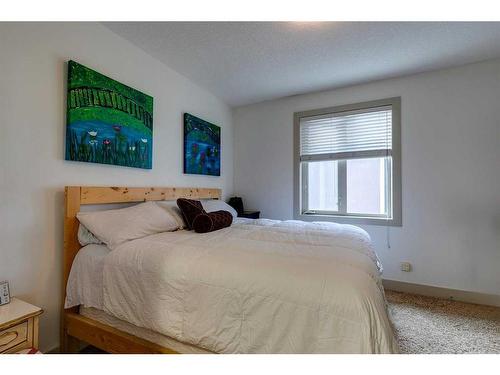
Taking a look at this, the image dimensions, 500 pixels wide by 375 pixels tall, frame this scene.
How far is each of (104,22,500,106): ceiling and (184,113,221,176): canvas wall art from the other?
546 millimetres

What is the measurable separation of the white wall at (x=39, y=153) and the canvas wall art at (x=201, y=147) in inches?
35.1

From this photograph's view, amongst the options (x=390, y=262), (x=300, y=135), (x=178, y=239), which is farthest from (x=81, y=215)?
(x=390, y=262)

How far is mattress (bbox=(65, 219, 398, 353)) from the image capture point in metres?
0.93

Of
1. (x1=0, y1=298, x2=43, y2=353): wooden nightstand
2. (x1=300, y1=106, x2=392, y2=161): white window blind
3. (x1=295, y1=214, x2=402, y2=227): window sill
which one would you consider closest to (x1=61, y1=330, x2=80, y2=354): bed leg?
(x1=0, y1=298, x2=43, y2=353): wooden nightstand

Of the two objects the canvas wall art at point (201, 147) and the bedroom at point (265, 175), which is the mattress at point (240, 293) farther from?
the canvas wall art at point (201, 147)

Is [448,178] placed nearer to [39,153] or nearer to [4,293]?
[39,153]

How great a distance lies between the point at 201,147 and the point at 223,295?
7.29 ft

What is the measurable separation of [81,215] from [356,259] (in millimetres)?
1763

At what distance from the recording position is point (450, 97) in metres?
2.54

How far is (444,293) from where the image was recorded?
2.52 metres

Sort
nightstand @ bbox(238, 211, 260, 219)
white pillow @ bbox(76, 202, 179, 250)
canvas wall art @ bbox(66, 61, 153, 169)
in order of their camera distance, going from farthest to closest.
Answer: nightstand @ bbox(238, 211, 260, 219)
canvas wall art @ bbox(66, 61, 153, 169)
white pillow @ bbox(76, 202, 179, 250)

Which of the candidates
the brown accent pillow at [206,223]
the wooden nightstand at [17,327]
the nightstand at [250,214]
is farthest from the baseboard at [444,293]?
the wooden nightstand at [17,327]

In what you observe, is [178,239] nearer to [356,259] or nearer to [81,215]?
[81,215]

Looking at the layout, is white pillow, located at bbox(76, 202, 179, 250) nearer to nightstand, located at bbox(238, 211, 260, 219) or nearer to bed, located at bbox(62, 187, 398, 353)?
bed, located at bbox(62, 187, 398, 353)
